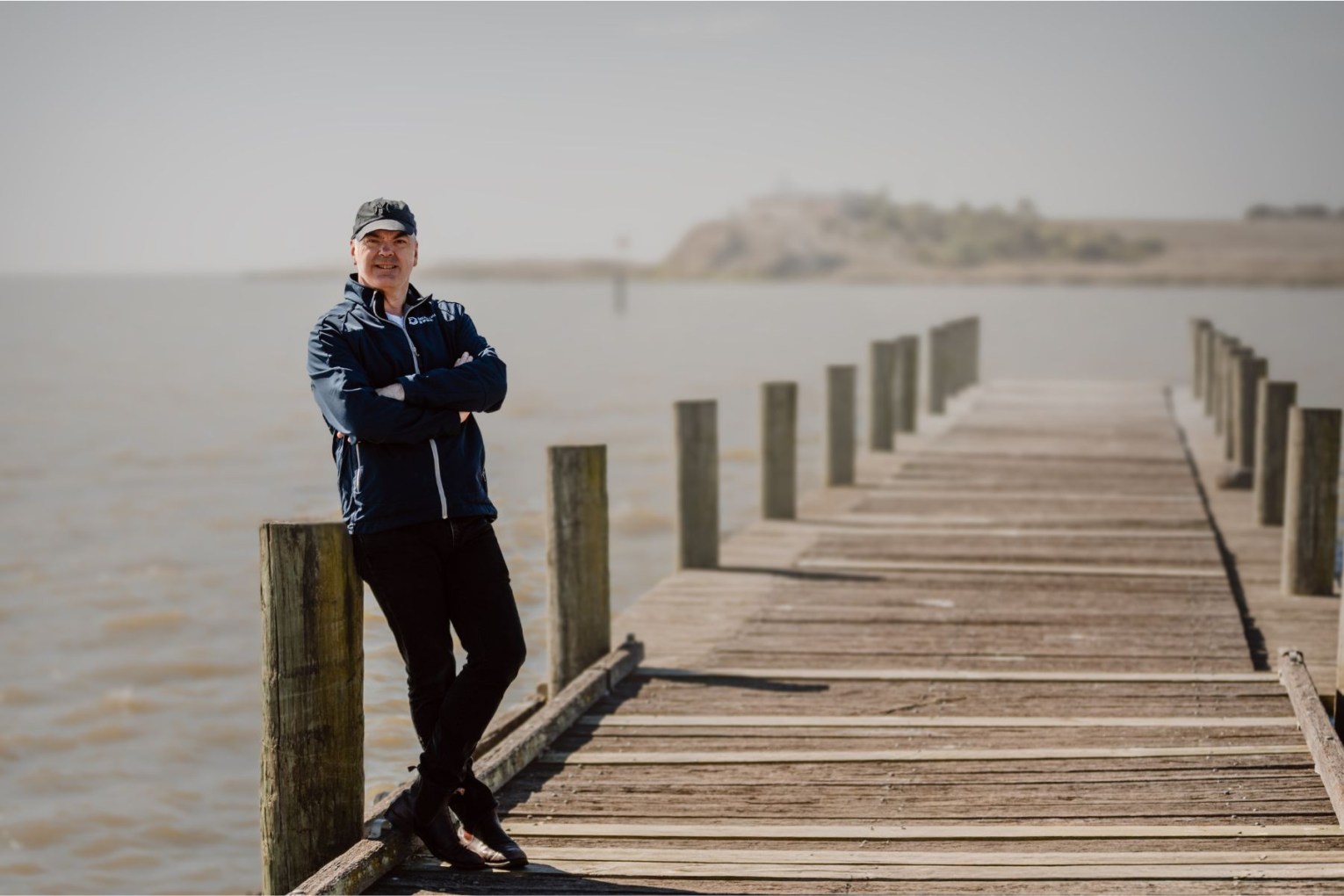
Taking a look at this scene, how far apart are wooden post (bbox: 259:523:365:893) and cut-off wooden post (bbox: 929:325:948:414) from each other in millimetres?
16764

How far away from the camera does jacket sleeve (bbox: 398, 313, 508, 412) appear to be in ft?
14.1

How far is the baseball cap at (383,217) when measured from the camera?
14.2 feet

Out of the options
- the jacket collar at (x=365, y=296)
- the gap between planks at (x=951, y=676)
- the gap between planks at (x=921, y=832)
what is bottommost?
the gap between planks at (x=951, y=676)

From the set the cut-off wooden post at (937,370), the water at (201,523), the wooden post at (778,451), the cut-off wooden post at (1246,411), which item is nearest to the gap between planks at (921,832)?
the water at (201,523)

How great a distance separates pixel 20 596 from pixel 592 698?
10152 mm

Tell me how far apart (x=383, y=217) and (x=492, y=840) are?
186cm

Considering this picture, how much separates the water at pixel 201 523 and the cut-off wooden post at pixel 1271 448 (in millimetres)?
5169

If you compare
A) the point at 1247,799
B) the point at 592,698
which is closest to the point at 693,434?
the point at 592,698

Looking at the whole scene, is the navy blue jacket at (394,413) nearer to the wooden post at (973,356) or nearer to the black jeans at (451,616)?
the black jeans at (451,616)

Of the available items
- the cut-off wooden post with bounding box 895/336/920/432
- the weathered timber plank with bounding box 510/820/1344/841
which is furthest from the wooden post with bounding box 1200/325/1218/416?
the weathered timber plank with bounding box 510/820/1344/841

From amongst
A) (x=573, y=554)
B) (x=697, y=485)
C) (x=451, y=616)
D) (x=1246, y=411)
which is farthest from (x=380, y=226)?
(x=1246, y=411)

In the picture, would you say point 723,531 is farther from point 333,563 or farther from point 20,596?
point 333,563

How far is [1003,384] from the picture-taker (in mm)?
24016

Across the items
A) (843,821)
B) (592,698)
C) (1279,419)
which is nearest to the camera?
(843,821)
